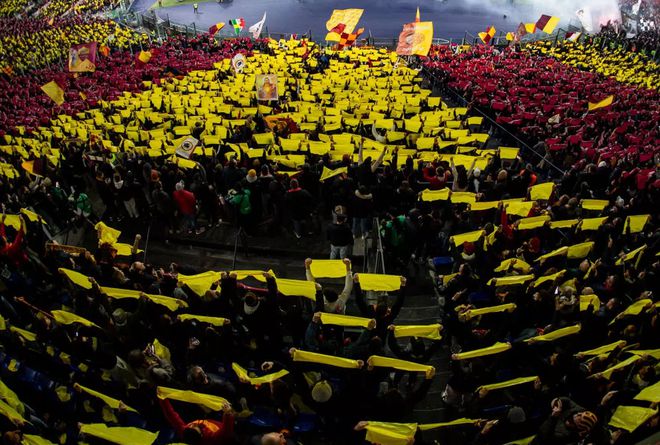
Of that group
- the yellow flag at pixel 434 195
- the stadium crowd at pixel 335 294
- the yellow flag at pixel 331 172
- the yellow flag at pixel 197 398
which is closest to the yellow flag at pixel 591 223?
the stadium crowd at pixel 335 294

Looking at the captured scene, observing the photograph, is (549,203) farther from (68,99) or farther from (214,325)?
(68,99)

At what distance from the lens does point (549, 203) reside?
9.59m

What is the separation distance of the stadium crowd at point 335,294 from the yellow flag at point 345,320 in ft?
0.12

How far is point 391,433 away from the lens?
405cm

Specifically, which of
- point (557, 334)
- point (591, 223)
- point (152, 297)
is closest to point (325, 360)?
point (152, 297)

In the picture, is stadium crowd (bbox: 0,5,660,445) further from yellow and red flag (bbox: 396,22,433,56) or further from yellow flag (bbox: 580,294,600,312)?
yellow and red flag (bbox: 396,22,433,56)

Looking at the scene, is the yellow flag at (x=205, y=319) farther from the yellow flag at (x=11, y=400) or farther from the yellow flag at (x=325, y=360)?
the yellow flag at (x=11, y=400)

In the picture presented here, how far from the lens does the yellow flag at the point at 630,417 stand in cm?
410

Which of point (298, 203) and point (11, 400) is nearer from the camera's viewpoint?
point (11, 400)

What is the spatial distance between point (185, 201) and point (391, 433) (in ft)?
23.0

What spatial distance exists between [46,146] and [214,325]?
11.0 meters

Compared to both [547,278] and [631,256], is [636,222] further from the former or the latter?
[547,278]

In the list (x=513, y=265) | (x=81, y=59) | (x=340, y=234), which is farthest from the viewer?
(x=81, y=59)

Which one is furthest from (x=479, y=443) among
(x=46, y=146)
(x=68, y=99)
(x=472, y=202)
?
(x=68, y=99)
